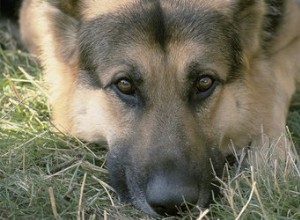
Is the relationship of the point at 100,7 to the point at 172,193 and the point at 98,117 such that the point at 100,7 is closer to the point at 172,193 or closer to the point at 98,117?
the point at 98,117

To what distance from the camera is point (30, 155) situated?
4105 mm

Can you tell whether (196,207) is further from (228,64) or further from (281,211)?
(228,64)

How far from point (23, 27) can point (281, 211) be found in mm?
2890

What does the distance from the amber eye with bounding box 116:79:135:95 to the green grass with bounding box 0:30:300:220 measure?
1.56 ft

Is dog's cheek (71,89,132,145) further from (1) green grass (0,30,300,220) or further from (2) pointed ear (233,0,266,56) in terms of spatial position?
(2) pointed ear (233,0,266,56)

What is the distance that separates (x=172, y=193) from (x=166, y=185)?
0.15 ft

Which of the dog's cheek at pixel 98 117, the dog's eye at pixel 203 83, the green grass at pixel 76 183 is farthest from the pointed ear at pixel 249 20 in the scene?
the dog's cheek at pixel 98 117

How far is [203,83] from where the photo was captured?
369 centimetres

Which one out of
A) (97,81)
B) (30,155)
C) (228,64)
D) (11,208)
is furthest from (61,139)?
(228,64)

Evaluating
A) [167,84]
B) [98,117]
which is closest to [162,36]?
[167,84]

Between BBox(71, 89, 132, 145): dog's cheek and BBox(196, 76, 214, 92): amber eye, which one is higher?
BBox(196, 76, 214, 92): amber eye

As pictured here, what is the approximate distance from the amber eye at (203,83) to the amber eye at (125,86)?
1.12 ft

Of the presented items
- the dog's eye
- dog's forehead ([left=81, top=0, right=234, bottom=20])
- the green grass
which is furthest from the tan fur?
the green grass

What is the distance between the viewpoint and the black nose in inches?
129
